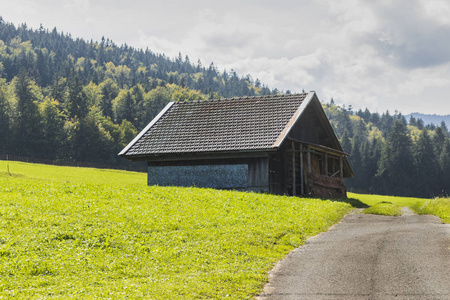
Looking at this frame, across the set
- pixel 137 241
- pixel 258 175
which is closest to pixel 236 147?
pixel 258 175

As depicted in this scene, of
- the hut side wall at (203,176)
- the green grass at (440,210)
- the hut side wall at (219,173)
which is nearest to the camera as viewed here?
the green grass at (440,210)

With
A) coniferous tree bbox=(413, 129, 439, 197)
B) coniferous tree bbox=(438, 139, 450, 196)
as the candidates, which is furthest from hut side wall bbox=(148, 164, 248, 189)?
coniferous tree bbox=(438, 139, 450, 196)

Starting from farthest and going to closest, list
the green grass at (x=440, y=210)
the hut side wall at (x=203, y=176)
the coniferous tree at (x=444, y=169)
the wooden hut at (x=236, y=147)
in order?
1. the coniferous tree at (x=444, y=169)
2. the hut side wall at (x=203, y=176)
3. the wooden hut at (x=236, y=147)
4. the green grass at (x=440, y=210)

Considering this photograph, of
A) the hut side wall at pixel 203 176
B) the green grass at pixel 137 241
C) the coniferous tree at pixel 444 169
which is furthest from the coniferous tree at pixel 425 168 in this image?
the green grass at pixel 137 241

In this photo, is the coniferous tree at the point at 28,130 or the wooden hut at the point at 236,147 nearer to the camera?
the wooden hut at the point at 236,147

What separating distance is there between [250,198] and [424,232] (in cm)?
961

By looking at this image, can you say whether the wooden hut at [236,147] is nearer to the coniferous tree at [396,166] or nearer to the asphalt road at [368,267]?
the asphalt road at [368,267]

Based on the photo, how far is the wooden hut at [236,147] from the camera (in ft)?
104

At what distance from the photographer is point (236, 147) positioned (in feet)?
103

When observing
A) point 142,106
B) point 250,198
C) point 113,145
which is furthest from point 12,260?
point 142,106

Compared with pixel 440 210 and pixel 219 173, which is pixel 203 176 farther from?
pixel 440 210

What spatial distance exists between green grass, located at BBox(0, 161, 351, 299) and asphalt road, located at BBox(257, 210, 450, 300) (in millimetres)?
634

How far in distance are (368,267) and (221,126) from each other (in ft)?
75.5

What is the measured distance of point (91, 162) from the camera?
11775 cm
